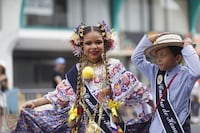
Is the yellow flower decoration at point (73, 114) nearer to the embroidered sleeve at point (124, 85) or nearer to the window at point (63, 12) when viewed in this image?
the embroidered sleeve at point (124, 85)

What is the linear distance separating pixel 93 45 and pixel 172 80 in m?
0.64

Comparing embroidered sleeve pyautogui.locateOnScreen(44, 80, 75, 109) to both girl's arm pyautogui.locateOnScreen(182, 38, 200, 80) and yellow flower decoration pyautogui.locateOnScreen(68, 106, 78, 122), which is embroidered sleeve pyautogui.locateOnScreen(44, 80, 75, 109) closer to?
yellow flower decoration pyautogui.locateOnScreen(68, 106, 78, 122)

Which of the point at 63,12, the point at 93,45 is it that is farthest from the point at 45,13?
the point at 93,45

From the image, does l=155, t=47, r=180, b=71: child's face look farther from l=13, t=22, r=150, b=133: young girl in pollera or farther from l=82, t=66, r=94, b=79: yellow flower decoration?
l=82, t=66, r=94, b=79: yellow flower decoration

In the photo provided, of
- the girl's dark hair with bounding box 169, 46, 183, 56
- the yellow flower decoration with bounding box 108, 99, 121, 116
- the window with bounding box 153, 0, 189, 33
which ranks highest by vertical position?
the girl's dark hair with bounding box 169, 46, 183, 56

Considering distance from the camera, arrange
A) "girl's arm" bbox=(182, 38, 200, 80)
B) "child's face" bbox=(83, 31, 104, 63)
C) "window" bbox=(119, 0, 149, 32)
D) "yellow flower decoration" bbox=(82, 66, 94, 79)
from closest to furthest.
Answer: "girl's arm" bbox=(182, 38, 200, 80) < "yellow flower decoration" bbox=(82, 66, 94, 79) < "child's face" bbox=(83, 31, 104, 63) < "window" bbox=(119, 0, 149, 32)

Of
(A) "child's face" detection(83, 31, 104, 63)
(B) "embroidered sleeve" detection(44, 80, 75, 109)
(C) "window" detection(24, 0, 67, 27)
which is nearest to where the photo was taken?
(A) "child's face" detection(83, 31, 104, 63)

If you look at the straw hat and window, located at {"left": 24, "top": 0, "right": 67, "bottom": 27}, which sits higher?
the straw hat

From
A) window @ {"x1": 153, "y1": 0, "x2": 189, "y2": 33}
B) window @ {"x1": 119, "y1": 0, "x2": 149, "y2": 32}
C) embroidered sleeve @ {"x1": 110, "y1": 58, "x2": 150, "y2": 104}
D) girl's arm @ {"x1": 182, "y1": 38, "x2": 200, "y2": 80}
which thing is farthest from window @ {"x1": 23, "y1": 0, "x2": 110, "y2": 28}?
girl's arm @ {"x1": 182, "y1": 38, "x2": 200, "y2": 80}

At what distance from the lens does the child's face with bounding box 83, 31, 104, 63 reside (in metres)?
3.80

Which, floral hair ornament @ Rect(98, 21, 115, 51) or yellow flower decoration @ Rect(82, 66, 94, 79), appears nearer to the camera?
yellow flower decoration @ Rect(82, 66, 94, 79)

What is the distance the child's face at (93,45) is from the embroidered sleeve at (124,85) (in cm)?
16

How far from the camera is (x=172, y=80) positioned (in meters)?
3.71

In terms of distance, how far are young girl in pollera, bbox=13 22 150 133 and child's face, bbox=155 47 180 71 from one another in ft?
0.86
